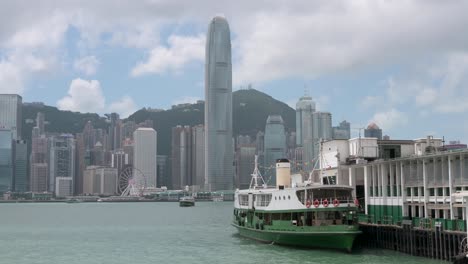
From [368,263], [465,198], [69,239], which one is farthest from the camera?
[69,239]

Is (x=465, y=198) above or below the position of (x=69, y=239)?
above

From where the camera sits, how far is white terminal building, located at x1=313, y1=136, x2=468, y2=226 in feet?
141

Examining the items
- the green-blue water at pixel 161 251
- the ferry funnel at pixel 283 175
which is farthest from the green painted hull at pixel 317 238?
the ferry funnel at pixel 283 175

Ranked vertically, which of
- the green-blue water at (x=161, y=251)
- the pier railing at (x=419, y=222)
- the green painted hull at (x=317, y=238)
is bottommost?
the green-blue water at (x=161, y=251)

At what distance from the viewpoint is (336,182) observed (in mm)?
57938

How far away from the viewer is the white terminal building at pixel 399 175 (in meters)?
43.1

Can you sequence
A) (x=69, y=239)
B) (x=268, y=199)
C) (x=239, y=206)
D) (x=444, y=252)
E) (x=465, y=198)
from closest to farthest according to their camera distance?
(x=465, y=198) < (x=444, y=252) < (x=268, y=199) < (x=239, y=206) < (x=69, y=239)

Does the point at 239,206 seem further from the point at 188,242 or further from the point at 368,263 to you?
the point at 368,263

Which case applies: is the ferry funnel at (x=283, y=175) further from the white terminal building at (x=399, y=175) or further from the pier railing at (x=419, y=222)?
the pier railing at (x=419, y=222)

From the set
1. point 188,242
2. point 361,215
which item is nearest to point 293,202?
point 361,215

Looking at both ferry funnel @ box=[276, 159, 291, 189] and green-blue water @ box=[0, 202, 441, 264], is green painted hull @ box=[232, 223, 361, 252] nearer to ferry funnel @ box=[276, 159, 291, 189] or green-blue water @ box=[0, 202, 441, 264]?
green-blue water @ box=[0, 202, 441, 264]

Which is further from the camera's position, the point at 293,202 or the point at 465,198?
the point at 293,202

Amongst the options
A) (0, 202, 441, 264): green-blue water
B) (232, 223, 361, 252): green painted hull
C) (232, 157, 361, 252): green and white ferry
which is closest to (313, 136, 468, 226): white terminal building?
(232, 157, 361, 252): green and white ferry

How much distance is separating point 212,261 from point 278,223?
6.55 meters
